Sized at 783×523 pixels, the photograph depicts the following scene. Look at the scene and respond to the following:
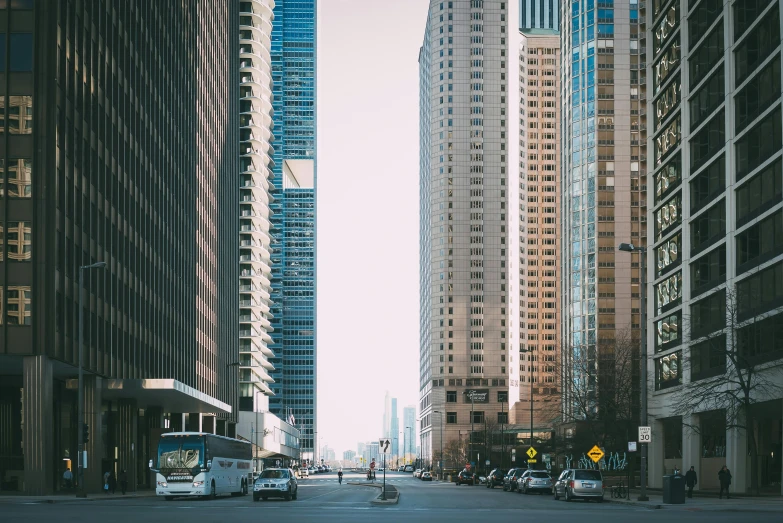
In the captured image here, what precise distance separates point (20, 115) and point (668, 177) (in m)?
50.0

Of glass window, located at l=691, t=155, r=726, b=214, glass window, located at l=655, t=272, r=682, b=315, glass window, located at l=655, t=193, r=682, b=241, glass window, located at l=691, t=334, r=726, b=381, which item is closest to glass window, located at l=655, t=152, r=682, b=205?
glass window, located at l=655, t=193, r=682, b=241

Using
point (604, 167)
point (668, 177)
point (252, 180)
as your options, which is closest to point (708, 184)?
point (668, 177)

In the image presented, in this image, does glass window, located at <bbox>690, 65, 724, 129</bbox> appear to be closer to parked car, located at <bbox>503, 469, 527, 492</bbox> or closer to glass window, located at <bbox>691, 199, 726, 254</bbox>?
glass window, located at <bbox>691, 199, 726, 254</bbox>

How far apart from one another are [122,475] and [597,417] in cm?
3905

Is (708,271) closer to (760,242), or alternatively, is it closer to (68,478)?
(760,242)

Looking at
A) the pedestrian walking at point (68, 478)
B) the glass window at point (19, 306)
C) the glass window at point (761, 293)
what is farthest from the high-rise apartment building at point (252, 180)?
the glass window at point (761, 293)

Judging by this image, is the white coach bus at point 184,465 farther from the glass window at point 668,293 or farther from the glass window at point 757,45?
the glass window at point 668,293

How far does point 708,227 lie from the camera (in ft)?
229

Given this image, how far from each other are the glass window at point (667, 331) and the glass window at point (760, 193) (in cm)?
1507

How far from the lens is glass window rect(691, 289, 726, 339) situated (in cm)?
6531

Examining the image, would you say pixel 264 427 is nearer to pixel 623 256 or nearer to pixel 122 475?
pixel 623 256

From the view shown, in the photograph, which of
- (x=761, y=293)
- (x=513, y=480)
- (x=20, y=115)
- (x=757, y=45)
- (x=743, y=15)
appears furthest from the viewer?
(x=513, y=480)

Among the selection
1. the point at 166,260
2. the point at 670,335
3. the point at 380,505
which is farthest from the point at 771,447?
the point at 166,260

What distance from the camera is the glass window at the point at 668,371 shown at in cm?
7619
